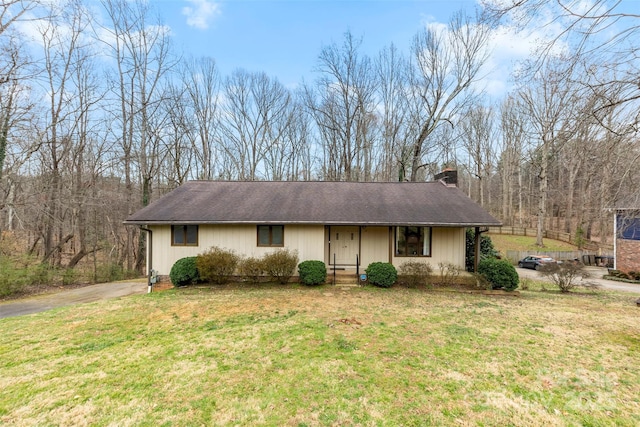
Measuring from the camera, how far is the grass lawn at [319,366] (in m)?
3.31

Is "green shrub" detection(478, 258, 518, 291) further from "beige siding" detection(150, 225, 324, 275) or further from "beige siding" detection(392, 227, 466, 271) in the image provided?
"beige siding" detection(150, 225, 324, 275)

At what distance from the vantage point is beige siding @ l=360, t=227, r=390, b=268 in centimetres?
1177

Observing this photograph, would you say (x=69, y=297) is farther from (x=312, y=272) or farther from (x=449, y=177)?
(x=449, y=177)

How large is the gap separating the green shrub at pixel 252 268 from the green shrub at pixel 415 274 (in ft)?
17.7

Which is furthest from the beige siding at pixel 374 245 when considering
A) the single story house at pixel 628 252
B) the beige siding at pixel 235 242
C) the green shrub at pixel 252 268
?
the single story house at pixel 628 252

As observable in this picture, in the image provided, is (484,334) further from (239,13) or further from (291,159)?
(291,159)

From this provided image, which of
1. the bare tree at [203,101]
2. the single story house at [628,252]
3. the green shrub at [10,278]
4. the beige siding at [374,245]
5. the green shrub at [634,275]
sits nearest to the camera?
the green shrub at [10,278]

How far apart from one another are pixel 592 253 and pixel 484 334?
81.0 ft

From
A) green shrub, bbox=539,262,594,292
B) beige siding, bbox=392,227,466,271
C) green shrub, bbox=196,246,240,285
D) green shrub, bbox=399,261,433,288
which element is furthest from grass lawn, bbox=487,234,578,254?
green shrub, bbox=196,246,240,285

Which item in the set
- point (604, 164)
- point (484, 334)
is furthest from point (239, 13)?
point (484, 334)

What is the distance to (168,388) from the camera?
149 inches

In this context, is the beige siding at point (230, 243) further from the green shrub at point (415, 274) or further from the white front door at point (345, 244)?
the green shrub at point (415, 274)

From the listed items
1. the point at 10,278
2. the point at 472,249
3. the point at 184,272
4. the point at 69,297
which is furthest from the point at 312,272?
the point at 10,278

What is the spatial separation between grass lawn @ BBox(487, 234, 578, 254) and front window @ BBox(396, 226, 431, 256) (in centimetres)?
1594
